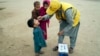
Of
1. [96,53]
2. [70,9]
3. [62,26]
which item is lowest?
[96,53]

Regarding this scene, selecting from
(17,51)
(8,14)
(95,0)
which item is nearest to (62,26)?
(17,51)

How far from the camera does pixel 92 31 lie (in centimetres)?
631

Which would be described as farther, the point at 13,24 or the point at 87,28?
the point at 13,24

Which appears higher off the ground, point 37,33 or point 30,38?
point 37,33

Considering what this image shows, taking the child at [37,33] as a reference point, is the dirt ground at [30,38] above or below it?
below

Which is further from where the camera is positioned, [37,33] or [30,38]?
[30,38]

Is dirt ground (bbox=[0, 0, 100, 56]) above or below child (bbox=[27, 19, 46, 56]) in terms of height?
below

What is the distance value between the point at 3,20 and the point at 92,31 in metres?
3.93

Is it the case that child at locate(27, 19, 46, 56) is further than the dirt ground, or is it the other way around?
the dirt ground

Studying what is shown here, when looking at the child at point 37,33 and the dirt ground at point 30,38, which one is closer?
the child at point 37,33

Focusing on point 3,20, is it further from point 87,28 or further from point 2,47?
point 87,28

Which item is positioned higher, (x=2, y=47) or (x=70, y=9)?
(x=70, y=9)

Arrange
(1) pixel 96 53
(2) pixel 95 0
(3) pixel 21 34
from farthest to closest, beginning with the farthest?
(2) pixel 95 0 → (3) pixel 21 34 → (1) pixel 96 53

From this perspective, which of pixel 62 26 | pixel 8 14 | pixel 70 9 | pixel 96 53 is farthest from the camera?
pixel 8 14
